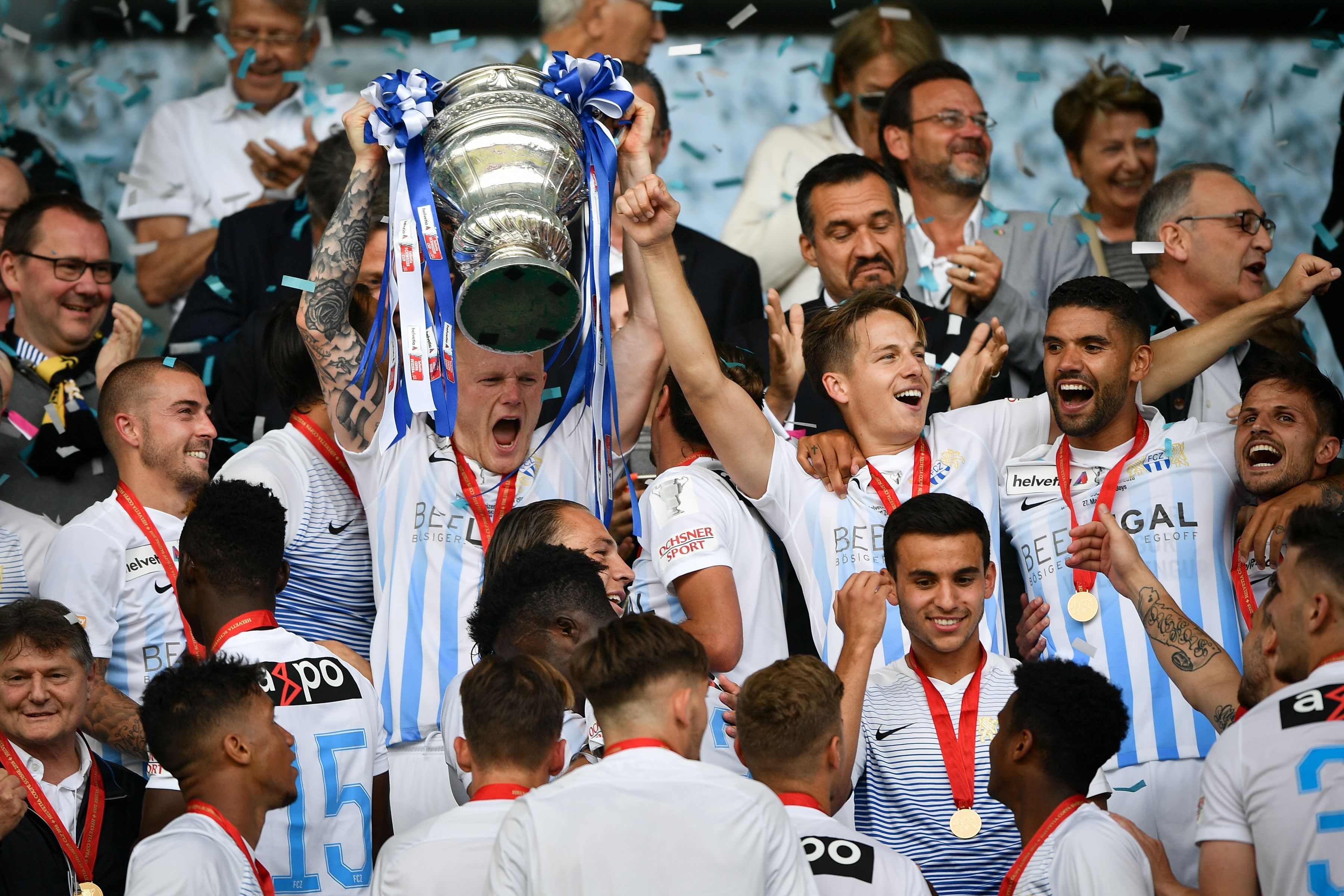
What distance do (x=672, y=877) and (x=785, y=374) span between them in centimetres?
250

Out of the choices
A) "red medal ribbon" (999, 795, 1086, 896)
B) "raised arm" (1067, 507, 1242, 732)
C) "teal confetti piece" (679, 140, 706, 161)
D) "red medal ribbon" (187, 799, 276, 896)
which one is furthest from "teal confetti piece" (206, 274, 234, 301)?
"red medal ribbon" (999, 795, 1086, 896)

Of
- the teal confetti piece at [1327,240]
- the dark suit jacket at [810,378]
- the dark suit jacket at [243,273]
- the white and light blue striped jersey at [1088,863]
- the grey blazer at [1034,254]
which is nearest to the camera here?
the white and light blue striped jersey at [1088,863]

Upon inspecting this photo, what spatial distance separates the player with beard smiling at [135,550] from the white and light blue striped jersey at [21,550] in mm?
366

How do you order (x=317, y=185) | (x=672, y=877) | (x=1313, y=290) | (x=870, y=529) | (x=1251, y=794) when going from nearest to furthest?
1. (x=672, y=877)
2. (x=1251, y=794)
3. (x=870, y=529)
4. (x=1313, y=290)
5. (x=317, y=185)

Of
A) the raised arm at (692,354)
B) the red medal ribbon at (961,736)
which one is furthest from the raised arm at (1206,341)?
the red medal ribbon at (961,736)

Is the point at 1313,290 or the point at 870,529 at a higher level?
the point at 1313,290

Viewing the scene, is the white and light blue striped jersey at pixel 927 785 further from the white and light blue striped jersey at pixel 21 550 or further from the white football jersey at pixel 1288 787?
the white and light blue striped jersey at pixel 21 550

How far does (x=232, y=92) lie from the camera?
24.8 feet

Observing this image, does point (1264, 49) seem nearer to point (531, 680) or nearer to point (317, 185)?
point (317, 185)

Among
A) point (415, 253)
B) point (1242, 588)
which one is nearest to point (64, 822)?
point (415, 253)

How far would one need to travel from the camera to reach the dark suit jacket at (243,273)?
20.6 ft

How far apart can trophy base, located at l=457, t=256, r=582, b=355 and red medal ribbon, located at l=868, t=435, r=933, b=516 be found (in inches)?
45.9

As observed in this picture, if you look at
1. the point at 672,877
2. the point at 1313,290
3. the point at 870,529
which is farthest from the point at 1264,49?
the point at 672,877

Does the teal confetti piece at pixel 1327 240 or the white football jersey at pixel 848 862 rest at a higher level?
the teal confetti piece at pixel 1327 240
